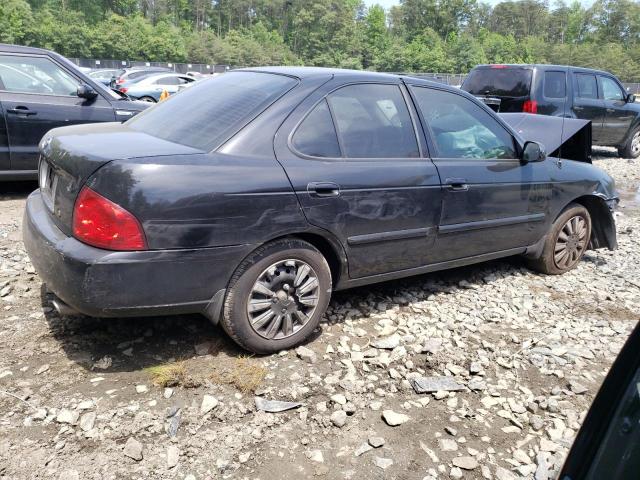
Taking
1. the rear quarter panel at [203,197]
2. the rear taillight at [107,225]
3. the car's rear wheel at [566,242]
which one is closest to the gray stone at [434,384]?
the rear quarter panel at [203,197]

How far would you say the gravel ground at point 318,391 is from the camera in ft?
8.12

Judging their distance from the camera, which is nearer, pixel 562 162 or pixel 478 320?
pixel 478 320

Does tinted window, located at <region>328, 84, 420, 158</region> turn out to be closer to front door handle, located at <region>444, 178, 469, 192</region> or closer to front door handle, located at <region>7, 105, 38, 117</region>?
front door handle, located at <region>444, 178, 469, 192</region>

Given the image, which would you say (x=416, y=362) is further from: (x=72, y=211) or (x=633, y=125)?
(x=633, y=125)

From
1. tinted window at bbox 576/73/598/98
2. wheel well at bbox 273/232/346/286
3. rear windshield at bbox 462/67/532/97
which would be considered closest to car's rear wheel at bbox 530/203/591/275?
wheel well at bbox 273/232/346/286

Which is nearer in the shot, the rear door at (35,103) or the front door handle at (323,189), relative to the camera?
the front door handle at (323,189)

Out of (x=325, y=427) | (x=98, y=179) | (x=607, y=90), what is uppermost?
(x=607, y=90)

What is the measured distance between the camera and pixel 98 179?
269 cm

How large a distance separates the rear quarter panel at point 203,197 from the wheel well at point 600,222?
129 inches

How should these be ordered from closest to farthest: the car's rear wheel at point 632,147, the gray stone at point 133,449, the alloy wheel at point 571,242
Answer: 1. the gray stone at point 133,449
2. the alloy wheel at point 571,242
3. the car's rear wheel at point 632,147

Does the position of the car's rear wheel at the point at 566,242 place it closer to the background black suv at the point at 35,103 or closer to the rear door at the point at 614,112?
the background black suv at the point at 35,103

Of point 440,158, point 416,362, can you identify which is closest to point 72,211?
point 416,362

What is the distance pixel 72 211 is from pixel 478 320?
281 centimetres

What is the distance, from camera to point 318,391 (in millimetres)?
3000
